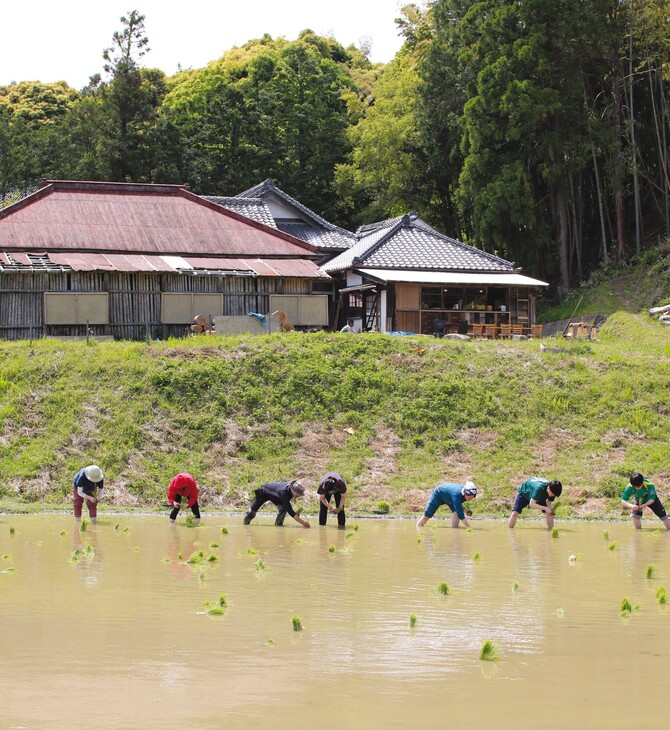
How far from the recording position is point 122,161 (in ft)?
187

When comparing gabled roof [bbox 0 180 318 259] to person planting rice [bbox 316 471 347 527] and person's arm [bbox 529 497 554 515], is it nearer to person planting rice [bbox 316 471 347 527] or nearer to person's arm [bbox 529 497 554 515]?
person planting rice [bbox 316 471 347 527]

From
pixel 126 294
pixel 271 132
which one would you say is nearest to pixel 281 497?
pixel 126 294

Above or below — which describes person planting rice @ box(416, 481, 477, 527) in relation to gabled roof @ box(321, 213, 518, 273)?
below

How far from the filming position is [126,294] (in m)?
33.6

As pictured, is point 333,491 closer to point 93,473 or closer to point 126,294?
point 93,473

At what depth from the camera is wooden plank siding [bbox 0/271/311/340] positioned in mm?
32250

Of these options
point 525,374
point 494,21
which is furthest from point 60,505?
point 494,21

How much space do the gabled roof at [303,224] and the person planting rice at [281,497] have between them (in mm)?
29509

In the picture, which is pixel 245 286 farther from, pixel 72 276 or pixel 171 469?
pixel 171 469

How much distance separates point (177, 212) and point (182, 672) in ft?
105

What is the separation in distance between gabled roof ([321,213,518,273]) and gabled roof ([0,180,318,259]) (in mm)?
2479

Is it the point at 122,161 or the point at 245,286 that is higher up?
the point at 122,161

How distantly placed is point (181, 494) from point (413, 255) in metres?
23.0

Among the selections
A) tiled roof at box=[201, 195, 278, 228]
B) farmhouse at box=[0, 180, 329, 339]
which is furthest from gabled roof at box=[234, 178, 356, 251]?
farmhouse at box=[0, 180, 329, 339]
